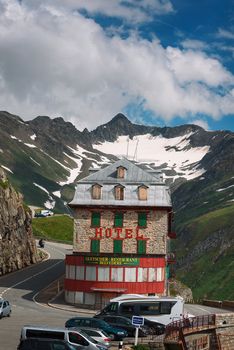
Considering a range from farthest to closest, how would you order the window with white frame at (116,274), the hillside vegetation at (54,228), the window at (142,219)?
the hillside vegetation at (54,228)
the window at (142,219)
the window with white frame at (116,274)

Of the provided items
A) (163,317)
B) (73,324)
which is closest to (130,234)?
(163,317)

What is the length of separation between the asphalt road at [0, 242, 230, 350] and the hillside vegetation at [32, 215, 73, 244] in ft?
81.1

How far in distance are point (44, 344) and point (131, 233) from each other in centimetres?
3547

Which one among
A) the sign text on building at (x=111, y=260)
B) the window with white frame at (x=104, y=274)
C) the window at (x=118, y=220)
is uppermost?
the window at (x=118, y=220)

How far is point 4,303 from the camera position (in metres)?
51.4

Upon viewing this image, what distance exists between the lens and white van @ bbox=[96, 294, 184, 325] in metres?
50.5

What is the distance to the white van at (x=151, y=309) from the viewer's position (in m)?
50.5

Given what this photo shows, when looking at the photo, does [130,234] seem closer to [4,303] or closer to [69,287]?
[69,287]

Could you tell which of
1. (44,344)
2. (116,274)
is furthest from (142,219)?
(44,344)

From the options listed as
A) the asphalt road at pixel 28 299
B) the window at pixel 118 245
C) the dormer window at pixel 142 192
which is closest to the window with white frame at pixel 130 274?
the window at pixel 118 245

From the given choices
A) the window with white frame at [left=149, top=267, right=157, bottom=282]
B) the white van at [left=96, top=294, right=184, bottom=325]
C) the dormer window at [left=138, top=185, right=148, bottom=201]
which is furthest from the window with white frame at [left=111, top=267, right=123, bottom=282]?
the white van at [left=96, top=294, right=184, bottom=325]

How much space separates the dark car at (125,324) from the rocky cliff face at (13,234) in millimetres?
38521

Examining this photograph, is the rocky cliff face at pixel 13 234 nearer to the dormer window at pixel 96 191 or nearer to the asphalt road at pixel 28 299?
the asphalt road at pixel 28 299

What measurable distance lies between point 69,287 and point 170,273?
19230mm
